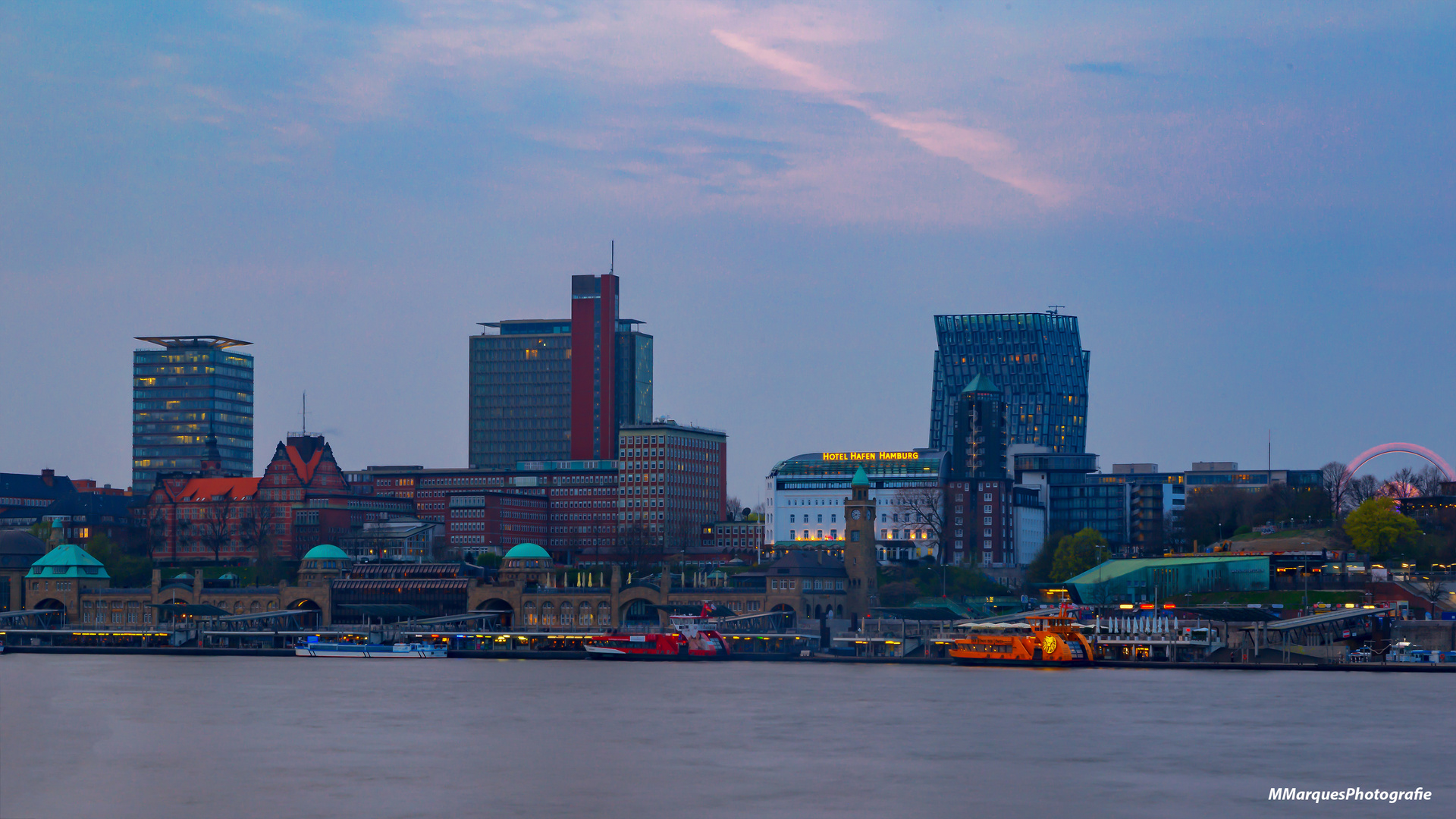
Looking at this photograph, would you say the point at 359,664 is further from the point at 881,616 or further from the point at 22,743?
the point at 22,743

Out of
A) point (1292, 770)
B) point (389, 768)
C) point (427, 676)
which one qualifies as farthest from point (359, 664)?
point (1292, 770)

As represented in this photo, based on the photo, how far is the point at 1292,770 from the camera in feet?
221

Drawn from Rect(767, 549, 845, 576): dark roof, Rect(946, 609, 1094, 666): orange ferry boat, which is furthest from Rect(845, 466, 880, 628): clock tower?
Rect(946, 609, 1094, 666): orange ferry boat

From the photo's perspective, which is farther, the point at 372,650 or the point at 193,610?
the point at 193,610

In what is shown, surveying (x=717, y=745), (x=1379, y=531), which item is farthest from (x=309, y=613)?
(x=717, y=745)

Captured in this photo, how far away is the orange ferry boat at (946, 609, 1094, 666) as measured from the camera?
13500cm

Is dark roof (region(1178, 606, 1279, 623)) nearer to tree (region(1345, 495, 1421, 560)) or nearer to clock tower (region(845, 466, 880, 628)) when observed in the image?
tree (region(1345, 495, 1421, 560))

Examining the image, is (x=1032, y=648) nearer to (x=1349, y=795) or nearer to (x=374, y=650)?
(x=374, y=650)

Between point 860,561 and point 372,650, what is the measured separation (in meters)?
48.1

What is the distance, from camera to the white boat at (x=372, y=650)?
506ft

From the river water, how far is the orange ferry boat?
14.7 meters

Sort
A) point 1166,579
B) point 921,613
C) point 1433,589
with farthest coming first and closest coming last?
point 1166,579 → point 921,613 → point 1433,589

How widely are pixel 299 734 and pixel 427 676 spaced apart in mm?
43875

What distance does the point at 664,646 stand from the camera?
14900 cm
